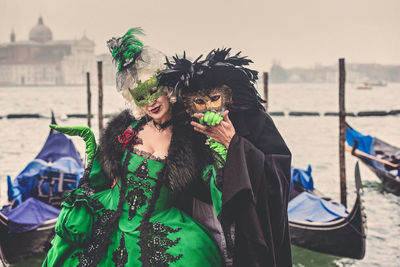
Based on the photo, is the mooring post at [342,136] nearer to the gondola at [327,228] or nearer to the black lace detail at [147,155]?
the gondola at [327,228]

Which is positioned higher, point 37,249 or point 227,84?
point 227,84

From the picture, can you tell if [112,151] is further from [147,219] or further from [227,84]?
[227,84]

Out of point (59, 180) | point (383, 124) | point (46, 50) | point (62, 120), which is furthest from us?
point (46, 50)

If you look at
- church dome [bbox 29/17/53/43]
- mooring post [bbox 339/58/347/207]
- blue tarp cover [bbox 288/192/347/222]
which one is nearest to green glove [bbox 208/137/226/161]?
blue tarp cover [bbox 288/192/347/222]

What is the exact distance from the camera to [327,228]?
507 centimetres

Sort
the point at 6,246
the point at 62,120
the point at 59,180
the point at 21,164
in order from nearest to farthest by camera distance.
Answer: the point at 6,246
the point at 59,180
the point at 21,164
the point at 62,120

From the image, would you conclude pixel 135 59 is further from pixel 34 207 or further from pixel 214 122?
pixel 34 207

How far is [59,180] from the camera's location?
568 cm

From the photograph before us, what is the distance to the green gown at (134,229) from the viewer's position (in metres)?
1.66

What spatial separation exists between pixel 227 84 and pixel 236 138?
8.1 inches

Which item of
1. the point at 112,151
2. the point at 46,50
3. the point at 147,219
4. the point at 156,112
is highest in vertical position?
the point at 46,50

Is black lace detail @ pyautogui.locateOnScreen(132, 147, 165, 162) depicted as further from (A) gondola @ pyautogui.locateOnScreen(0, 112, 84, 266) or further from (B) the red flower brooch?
(A) gondola @ pyautogui.locateOnScreen(0, 112, 84, 266)

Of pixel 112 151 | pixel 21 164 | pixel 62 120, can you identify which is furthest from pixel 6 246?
pixel 62 120

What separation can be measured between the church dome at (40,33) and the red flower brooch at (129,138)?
110284 mm
